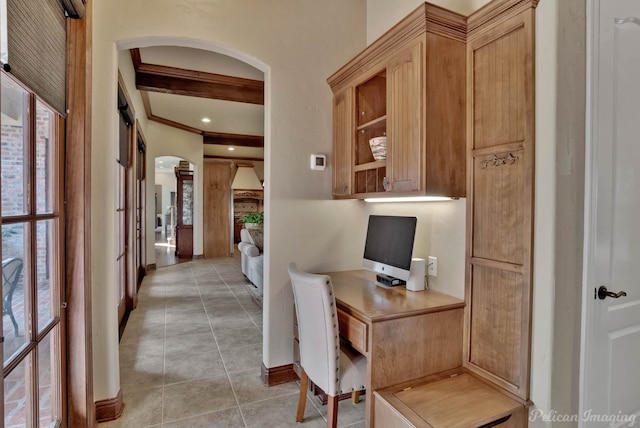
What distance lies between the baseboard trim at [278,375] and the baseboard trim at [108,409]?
37.3 inches

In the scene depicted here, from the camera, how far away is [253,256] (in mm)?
5188

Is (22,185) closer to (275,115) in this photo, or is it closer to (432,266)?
(275,115)

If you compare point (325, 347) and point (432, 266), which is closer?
point (325, 347)

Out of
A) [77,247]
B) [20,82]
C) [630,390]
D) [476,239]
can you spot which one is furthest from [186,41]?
[630,390]

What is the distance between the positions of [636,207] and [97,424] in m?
3.23

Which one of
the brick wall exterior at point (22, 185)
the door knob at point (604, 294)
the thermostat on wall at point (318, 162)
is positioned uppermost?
the thermostat on wall at point (318, 162)

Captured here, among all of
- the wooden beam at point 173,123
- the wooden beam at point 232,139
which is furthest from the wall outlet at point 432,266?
the wooden beam at point 232,139

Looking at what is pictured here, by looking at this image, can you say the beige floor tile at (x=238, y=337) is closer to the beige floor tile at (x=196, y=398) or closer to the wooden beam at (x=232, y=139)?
the beige floor tile at (x=196, y=398)

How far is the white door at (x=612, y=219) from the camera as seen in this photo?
4.92 ft

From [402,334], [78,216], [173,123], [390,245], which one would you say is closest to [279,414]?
[402,334]

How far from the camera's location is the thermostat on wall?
2.53 m

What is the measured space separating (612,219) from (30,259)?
8.59 feet

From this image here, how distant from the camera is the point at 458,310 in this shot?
1.79 meters

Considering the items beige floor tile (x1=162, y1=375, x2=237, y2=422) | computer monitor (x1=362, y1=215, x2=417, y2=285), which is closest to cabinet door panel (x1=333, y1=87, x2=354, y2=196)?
computer monitor (x1=362, y1=215, x2=417, y2=285)
